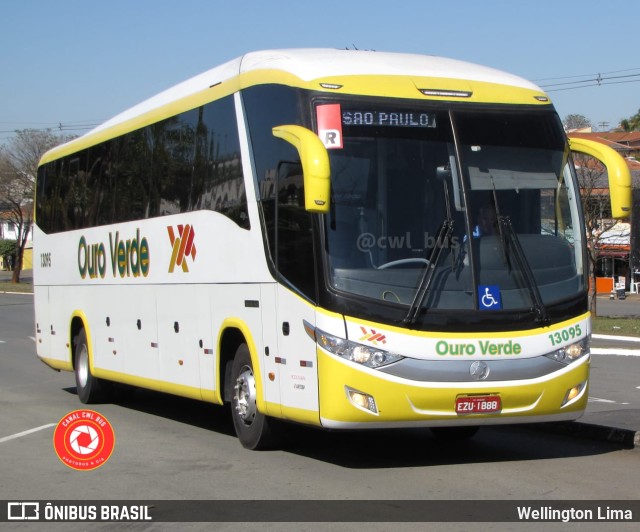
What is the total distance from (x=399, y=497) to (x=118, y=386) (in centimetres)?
851

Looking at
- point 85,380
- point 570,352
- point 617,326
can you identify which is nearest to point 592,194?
point 617,326

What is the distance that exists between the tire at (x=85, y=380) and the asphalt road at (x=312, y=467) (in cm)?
144

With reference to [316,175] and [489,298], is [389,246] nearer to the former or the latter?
[489,298]

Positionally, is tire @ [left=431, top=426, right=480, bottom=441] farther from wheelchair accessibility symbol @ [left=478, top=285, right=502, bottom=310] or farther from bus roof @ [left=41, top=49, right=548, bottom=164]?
bus roof @ [left=41, top=49, right=548, bottom=164]

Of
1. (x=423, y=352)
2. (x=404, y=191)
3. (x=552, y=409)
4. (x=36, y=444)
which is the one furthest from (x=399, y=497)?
(x=36, y=444)

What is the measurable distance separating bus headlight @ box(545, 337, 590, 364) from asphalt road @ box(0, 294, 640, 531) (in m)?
0.95

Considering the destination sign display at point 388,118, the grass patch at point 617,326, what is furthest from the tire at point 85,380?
the grass patch at point 617,326

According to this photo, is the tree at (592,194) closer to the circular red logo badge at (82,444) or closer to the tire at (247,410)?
the tire at (247,410)

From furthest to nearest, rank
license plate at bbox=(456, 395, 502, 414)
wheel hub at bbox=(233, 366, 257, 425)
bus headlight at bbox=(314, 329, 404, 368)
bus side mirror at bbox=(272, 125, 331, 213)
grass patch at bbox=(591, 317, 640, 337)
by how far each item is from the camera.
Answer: grass patch at bbox=(591, 317, 640, 337), wheel hub at bbox=(233, 366, 257, 425), license plate at bbox=(456, 395, 502, 414), bus headlight at bbox=(314, 329, 404, 368), bus side mirror at bbox=(272, 125, 331, 213)

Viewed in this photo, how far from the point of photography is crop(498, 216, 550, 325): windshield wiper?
9.56 metres

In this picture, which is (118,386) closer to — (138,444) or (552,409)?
(138,444)

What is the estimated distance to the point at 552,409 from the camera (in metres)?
9.67

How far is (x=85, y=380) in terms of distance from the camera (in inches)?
628


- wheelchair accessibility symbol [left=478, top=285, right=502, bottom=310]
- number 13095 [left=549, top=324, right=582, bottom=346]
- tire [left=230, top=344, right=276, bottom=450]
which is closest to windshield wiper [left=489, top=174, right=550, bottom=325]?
number 13095 [left=549, top=324, right=582, bottom=346]
